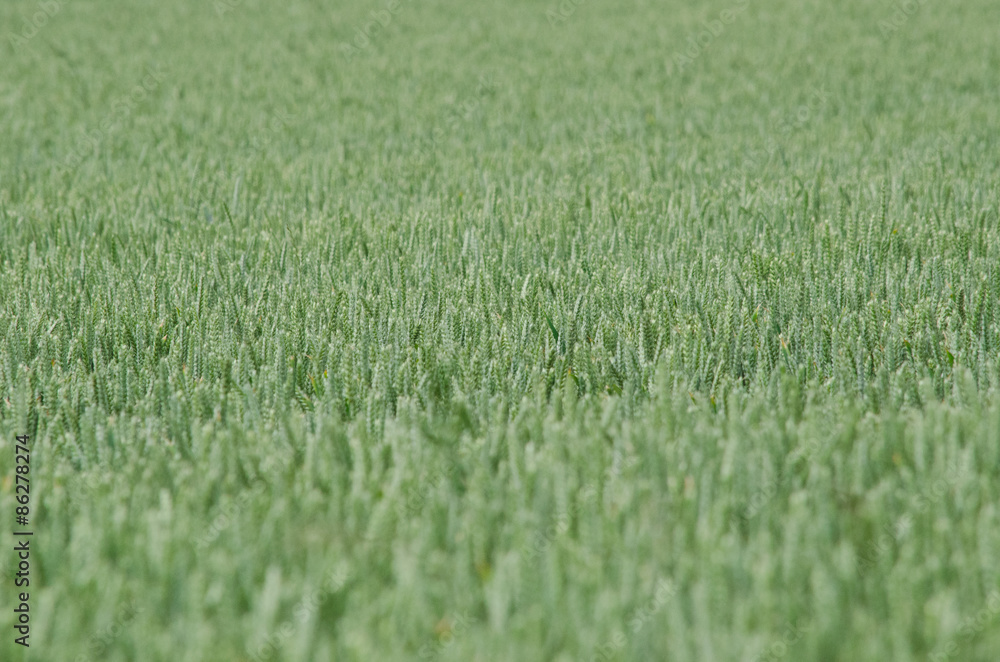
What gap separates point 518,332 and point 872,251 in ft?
3.46

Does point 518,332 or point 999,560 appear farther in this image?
point 518,332

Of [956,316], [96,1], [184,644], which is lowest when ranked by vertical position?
[184,644]

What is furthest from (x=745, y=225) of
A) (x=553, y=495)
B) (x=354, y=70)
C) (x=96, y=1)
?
(x=96, y=1)

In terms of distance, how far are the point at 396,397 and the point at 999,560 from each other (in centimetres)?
105

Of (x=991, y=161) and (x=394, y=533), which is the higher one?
(x=991, y=161)

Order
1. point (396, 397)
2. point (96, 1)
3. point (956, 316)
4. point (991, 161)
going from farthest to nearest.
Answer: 1. point (96, 1)
2. point (991, 161)
3. point (956, 316)
4. point (396, 397)

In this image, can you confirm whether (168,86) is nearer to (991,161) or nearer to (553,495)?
(991,161)

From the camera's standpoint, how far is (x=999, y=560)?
1.18m

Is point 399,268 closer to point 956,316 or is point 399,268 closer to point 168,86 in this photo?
point 956,316

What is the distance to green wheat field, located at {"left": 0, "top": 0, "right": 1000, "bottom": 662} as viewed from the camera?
3.74 ft

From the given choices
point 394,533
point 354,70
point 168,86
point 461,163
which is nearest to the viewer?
point 394,533

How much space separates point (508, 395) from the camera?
1845mm

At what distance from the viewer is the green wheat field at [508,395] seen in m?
1.14

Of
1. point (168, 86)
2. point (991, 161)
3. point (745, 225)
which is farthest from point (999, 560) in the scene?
point (168, 86)
